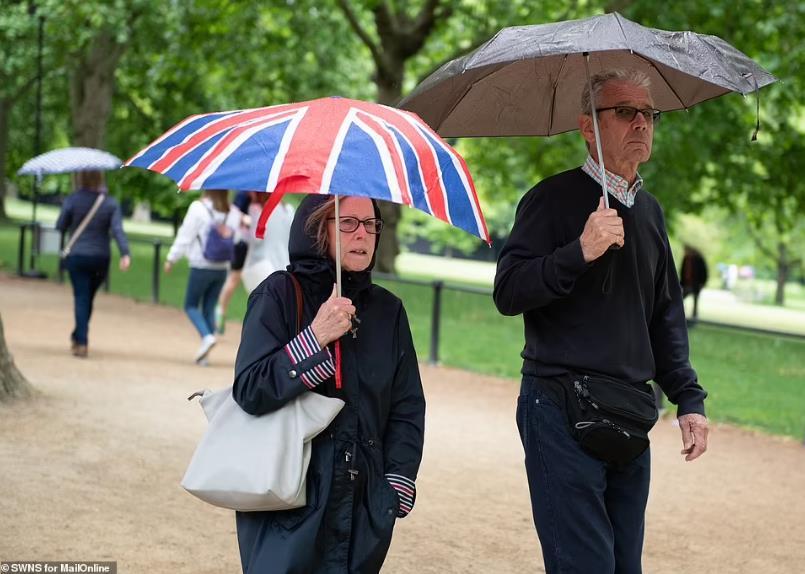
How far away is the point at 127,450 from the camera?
812 centimetres

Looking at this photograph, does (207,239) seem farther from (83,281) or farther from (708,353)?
(708,353)

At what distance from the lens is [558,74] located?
466 centimetres

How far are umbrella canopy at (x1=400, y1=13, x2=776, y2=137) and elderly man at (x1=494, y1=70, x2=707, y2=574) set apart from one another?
27 cm

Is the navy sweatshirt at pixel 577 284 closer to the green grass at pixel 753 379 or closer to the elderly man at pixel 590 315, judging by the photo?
the elderly man at pixel 590 315

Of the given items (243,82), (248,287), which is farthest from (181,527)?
(243,82)

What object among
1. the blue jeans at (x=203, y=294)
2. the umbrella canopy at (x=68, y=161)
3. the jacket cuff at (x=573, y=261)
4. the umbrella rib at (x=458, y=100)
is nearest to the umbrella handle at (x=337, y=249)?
the jacket cuff at (x=573, y=261)

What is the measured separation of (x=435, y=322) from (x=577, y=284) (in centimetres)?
1060

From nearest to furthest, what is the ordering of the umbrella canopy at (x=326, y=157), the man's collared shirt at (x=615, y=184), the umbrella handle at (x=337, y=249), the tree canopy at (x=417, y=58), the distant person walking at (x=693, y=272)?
the umbrella canopy at (x=326, y=157) → the umbrella handle at (x=337, y=249) → the man's collared shirt at (x=615, y=184) → the tree canopy at (x=417, y=58) → the distant person walking at (x=693, y=272)

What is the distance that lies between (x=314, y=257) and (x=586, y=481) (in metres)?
1.05

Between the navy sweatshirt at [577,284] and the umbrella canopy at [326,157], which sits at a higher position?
the umbrella canopy at [326,157]

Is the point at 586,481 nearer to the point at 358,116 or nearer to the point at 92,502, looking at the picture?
the point at 358,116

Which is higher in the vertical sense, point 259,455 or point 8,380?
point 259,455

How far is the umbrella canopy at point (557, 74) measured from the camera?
3.71 metres

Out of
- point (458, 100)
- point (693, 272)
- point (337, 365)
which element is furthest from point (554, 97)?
point (693, 272)
